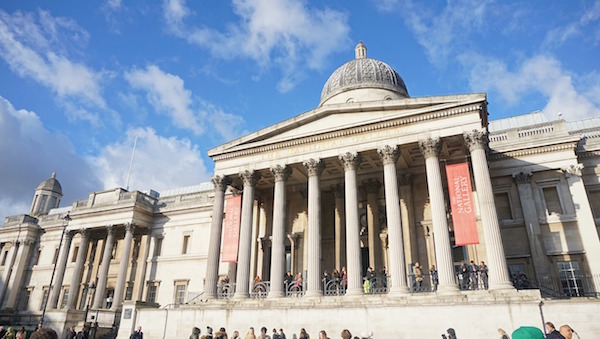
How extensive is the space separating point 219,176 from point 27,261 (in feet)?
90.9

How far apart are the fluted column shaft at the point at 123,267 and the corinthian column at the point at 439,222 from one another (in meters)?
23.9

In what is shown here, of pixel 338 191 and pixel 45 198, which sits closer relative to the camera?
pixel 338 191

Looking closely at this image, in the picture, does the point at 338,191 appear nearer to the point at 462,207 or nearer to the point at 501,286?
the point at 462,207

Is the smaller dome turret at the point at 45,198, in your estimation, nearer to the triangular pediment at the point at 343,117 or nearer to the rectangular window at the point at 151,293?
the rectangular window at the point at 151,293

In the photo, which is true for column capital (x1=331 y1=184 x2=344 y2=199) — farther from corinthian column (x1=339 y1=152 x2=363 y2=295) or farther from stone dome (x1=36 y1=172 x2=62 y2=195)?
stone dome (x1=36 y1=172 x2=62 y2=195)

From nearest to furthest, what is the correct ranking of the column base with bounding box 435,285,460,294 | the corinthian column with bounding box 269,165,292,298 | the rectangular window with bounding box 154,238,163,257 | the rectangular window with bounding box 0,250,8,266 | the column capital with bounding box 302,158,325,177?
the column base with bounding box 435,285,460,294 < the corinthian column with bounding box 269,165,292,298 < the column capital with bounding box 302,158,325,177 < the rectangular window with bounding box 154,238,163,257 < the rectangular window with bounding box 0,250,8,266

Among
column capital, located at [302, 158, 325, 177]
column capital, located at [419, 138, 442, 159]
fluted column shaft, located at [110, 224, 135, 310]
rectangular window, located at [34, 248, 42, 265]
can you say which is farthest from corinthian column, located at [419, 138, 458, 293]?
rectangular window, located at [34, 248, 42, 265]

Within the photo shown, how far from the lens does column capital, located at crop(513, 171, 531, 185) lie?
2223 cm

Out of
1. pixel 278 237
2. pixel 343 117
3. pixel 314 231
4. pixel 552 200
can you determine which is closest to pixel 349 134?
pixel 343 117

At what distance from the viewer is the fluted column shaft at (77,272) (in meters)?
30.9

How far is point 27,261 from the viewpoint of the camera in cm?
3809

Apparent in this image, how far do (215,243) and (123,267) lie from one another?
13.0 m

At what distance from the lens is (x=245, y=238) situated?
21.3m

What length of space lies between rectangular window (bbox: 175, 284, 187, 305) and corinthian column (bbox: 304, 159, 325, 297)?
15.4 m
